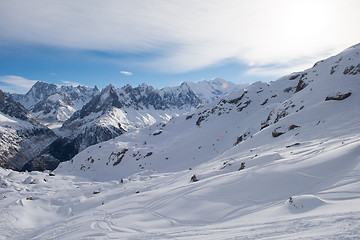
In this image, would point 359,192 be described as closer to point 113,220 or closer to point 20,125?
point 113,220

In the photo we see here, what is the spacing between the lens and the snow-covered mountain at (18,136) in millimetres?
140125

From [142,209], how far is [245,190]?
216 inches

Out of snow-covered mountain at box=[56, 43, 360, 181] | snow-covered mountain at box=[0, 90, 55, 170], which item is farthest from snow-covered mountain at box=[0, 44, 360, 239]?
snow-covered mountain at box=[0, 90, 55, 170]

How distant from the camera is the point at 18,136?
160m

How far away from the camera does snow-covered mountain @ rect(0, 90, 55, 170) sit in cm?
14012

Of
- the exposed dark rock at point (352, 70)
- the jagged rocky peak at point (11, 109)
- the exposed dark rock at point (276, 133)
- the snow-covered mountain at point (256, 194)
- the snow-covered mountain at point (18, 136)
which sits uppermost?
the jagged rocky peak at point (11, 109)

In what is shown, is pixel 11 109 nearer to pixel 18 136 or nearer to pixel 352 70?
pixel 18 136

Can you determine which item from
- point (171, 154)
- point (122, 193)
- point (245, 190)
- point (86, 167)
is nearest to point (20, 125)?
point (86, 167)

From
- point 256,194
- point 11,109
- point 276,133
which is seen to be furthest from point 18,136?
point 256,194

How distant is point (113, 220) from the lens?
9820mm

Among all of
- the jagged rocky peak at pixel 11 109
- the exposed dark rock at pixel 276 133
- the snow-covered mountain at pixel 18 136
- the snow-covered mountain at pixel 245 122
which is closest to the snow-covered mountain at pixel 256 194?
the exposed dark rock at pixel 276 133

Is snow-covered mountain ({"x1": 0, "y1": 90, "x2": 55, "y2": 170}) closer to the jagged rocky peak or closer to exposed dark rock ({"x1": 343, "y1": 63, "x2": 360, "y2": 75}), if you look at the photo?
the jagged rocky peak

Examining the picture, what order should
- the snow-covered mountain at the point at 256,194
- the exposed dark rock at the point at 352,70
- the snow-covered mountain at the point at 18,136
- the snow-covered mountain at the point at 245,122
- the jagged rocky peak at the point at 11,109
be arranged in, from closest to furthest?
the snow-covered mountain at the point at 256,194
the snow-covered mountain at the point at 245,122
the exposed dark rock at the point at 352,70
the snow-covered mountain at the point at 18,136
the jagged rocky peak at the point at 11,109

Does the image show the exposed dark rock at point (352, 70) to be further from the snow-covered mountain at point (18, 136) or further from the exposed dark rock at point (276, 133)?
the snow-covered mountain at point (18, 136)
